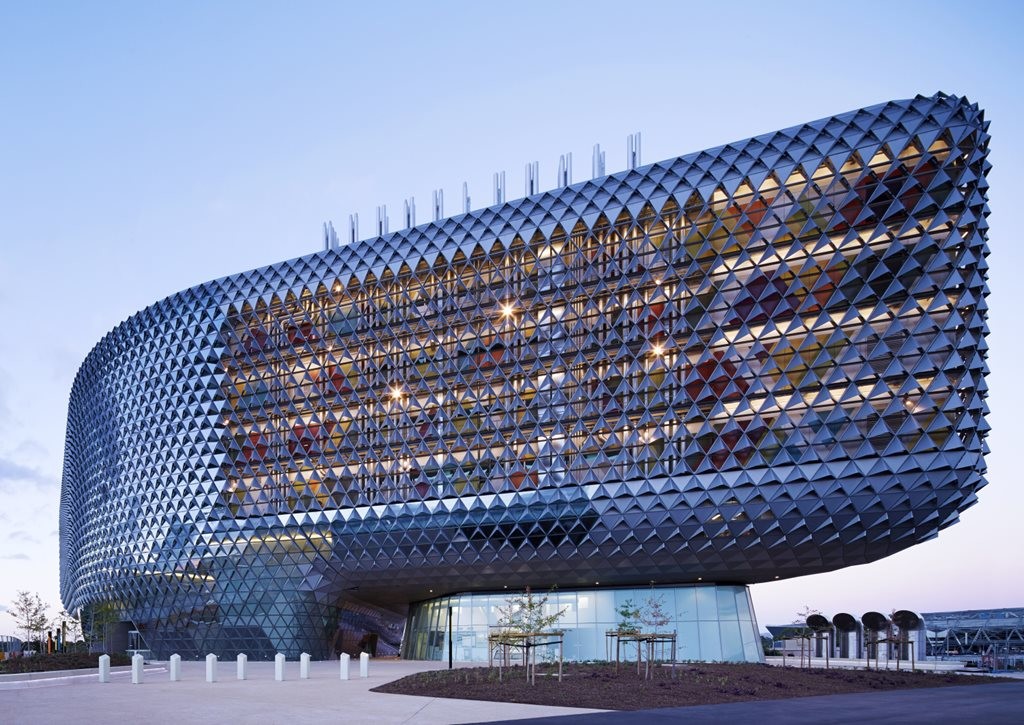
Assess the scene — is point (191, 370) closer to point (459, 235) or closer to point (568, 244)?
point (459, 235)

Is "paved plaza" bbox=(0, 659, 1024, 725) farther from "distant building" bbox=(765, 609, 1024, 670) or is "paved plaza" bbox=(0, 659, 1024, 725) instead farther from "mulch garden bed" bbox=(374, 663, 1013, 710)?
"distant building" bbox=(765, 609, 1024, 670)

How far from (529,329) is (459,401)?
695 cm

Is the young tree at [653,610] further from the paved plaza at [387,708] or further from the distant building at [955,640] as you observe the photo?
the paved plaza at [387,708]

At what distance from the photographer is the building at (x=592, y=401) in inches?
1882

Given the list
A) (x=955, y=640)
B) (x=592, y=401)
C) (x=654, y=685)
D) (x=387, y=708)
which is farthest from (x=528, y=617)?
Answer: (x=955, y=640)

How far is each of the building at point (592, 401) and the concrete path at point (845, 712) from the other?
21.9m

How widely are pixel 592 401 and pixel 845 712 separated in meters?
33.9

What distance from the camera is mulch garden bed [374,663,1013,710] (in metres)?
25.6

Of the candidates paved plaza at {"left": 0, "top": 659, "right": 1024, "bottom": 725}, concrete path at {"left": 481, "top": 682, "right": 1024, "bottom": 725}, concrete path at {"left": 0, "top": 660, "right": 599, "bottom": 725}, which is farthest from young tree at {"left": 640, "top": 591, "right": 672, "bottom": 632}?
concrete path at {"left": 481, "top": 682, "right": 1024, "bottom": 725}

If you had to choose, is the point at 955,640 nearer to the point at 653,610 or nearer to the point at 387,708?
the point at 653,610

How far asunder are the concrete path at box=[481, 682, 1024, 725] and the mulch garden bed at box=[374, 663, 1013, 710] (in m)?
1.54

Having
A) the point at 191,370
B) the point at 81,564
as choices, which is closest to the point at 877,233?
the point at 191,370

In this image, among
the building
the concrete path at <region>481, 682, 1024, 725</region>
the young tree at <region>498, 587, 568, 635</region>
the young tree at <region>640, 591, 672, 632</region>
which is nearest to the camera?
the concrete path at <region>481, 682, 1024, 725</region>

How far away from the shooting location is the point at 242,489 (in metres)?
67.6
